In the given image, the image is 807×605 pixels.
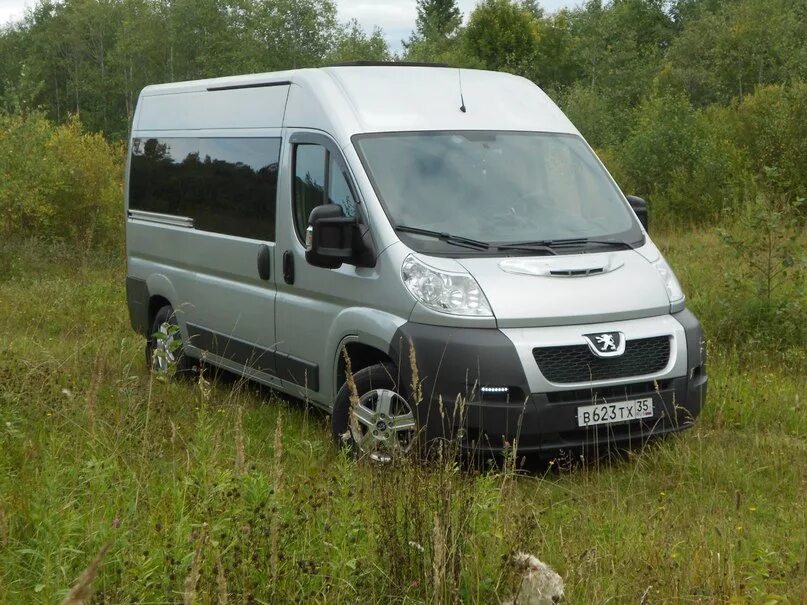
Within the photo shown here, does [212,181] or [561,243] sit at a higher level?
[212,181]

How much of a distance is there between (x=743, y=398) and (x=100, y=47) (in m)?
77.6

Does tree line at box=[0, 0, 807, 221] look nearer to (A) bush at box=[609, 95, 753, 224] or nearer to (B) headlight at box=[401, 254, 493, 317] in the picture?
(A) bush at box=[609, 95, 753, 224]

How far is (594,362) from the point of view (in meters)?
5.90

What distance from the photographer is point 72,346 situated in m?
10.5

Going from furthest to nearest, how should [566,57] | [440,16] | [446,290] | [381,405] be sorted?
[440,16], [566,57], [381,405], [446,290]

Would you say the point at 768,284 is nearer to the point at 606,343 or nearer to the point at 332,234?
the point at 606,343

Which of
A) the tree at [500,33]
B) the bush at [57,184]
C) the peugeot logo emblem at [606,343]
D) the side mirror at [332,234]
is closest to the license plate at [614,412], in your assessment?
the peugeot logo emblem at [606,343]

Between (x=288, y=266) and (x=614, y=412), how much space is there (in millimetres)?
2287

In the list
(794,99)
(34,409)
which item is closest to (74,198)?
(794,99)

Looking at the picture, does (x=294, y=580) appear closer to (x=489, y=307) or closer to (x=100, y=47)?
(x=489, y=307)

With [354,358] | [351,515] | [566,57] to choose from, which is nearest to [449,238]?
[354,358]

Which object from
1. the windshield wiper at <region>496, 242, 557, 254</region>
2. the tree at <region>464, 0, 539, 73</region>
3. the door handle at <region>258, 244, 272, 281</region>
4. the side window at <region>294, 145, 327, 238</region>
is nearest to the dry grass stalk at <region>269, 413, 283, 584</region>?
the windshield wiper at <region>496, 242, 557, 254</region>

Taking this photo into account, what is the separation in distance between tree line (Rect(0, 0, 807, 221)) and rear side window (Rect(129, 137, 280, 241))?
43.4 feet

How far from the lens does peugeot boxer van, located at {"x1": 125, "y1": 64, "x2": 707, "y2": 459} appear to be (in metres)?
5.83
